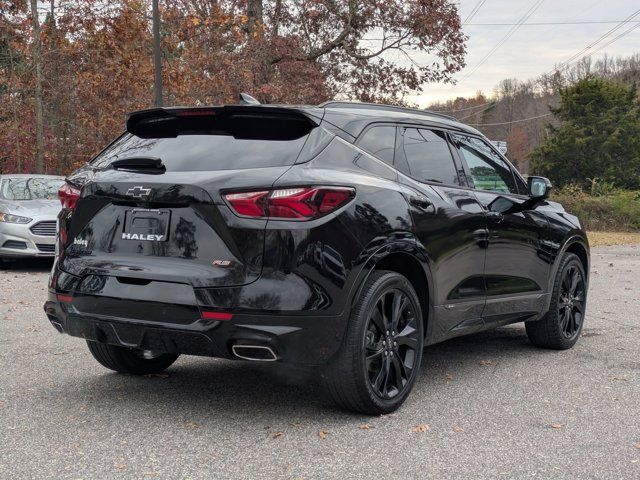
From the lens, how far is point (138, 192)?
418 cm

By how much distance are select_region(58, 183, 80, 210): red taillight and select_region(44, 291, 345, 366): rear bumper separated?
0.71m

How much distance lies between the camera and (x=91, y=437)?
3.98 meters

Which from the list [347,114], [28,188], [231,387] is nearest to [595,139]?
[28,188]

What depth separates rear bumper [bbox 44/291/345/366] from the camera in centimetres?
390

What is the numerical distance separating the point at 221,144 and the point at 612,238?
900 inches

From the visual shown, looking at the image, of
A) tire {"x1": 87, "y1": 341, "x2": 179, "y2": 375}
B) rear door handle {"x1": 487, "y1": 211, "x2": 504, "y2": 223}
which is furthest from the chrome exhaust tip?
rear door handle {"x1": 487, "y1": 211, "x2": 504, "y2": 223}

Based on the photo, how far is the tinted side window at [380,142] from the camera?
4672mm

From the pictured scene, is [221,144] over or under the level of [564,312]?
over

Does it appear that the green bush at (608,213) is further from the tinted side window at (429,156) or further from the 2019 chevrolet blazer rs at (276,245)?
the 2019 chevrolet blazer rs at (276,245)

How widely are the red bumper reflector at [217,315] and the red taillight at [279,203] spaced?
509mm

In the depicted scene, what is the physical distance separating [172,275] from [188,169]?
2.01 feet

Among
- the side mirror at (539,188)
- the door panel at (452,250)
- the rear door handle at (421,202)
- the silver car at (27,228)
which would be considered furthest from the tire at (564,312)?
the silver car at (27,228)

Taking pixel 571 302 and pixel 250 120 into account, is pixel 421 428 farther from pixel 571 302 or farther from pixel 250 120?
pixel 571 302

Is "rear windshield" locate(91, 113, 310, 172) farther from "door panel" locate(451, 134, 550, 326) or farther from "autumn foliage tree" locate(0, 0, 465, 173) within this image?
"autumn foliage tree" locate(0, 0, 465, 173)
